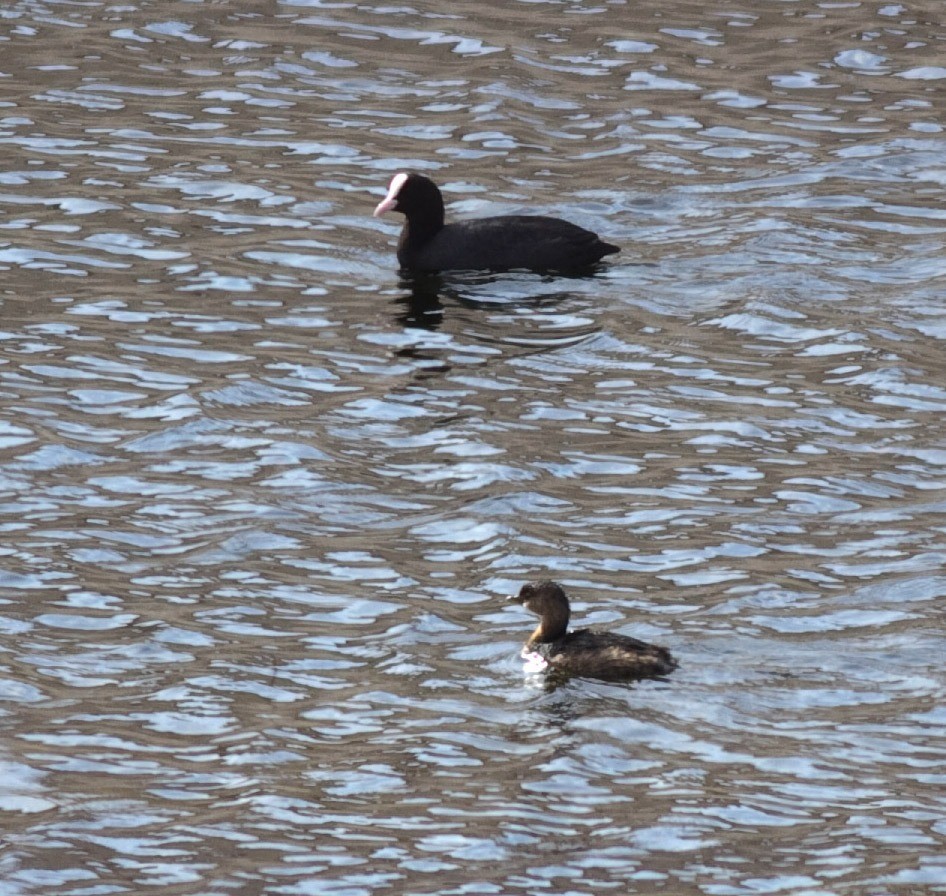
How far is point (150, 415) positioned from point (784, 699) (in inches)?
216

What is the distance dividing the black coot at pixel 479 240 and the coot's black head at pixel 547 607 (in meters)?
6.65

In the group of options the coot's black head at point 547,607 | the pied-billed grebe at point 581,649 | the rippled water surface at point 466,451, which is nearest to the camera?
the rippled water surface at point 466,451

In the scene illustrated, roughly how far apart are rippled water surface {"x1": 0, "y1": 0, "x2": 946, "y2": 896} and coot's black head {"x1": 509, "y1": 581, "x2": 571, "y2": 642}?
30 centimetres

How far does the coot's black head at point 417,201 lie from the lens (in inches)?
684

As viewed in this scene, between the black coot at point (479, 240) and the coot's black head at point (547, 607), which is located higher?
the black coot at point (479, 240)

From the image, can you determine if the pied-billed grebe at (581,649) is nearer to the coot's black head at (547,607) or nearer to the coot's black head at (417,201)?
the coot's black head at (547,607)

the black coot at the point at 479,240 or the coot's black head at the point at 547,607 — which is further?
the black coot at the point at 479,240

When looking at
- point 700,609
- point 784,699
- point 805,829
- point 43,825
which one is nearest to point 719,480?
point 700,609

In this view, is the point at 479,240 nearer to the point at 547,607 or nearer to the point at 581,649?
the point at 547,607

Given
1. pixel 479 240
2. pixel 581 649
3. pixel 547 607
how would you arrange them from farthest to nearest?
pixel 479 240 → pixel 547 607 → pixel 581 649

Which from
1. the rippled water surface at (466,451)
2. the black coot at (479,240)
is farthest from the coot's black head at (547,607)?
the black coot at (479,240)

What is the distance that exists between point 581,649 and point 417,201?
306 inches

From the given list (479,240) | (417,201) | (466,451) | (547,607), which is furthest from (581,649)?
(417,201)

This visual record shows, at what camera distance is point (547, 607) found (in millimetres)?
10383
